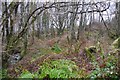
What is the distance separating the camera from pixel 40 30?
17172mm

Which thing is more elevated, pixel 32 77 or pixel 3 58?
pixel 3 58

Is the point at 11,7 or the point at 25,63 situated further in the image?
the point at 25,63

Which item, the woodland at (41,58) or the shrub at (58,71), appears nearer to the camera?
the woodland at (41,58)

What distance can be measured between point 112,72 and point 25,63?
351cm

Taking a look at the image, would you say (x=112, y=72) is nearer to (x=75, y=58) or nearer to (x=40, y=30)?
(x=75, y=58)

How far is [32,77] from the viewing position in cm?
603

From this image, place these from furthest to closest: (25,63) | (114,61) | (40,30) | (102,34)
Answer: (40,30), (102,34), (25,63), (114,61)

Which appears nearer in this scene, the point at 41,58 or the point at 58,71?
the point at 58,71

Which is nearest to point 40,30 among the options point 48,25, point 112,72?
point 48,25

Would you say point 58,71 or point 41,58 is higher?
point 58,71

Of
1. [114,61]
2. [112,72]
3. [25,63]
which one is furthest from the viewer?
[25,63]

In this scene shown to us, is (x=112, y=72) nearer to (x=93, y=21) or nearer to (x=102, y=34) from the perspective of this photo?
(x=102, y=34)

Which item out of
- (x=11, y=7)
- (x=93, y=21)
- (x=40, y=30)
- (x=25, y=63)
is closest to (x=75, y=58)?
(x=25, y=63)

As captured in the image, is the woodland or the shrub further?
the shrub
